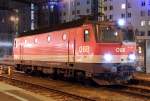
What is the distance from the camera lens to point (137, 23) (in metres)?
95.6

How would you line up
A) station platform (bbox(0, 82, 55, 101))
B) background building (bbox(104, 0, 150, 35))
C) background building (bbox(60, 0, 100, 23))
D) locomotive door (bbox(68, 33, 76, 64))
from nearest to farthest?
station platform (bbox(0, 82, 55, 101)), locomotive door (bbox(68, 33, 76, 64)), background building (bbox(104, 0, 150, 35)), background building (bbox(60, 0, 100, 23))

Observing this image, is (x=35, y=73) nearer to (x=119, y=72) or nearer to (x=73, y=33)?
(x=73, y=33)

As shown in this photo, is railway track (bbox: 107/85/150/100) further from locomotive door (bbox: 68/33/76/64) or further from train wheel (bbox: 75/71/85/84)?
locomotive door (bbox: 68/33/76/64)

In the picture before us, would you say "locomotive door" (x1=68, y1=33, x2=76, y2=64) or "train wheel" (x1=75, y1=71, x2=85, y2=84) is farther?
"locomotive door" (x1=68, y1=33, x2=76, y2=64)

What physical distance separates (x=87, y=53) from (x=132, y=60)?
8.31 feet

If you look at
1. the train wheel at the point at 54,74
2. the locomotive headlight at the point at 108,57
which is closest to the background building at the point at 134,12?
the train wheel at the point at 54,74

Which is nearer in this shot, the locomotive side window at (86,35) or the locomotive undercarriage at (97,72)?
the locomotive undercarriage at (97,72)

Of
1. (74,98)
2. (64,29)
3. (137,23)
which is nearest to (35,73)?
(64,29)

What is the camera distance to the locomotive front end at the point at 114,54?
22.3 m

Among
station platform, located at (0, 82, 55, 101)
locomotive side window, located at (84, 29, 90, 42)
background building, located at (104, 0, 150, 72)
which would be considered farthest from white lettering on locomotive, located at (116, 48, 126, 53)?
background building, located at (104, 0, 150, 72)

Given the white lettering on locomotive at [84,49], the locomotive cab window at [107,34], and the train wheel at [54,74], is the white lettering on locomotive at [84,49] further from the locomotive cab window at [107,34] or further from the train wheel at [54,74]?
the train wheel at [54,74]

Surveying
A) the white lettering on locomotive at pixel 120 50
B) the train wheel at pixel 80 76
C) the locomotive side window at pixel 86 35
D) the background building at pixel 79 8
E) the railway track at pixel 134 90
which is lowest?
the railway track at pixel 134 90

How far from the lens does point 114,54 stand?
22.6 metres

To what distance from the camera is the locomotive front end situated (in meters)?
22.3
